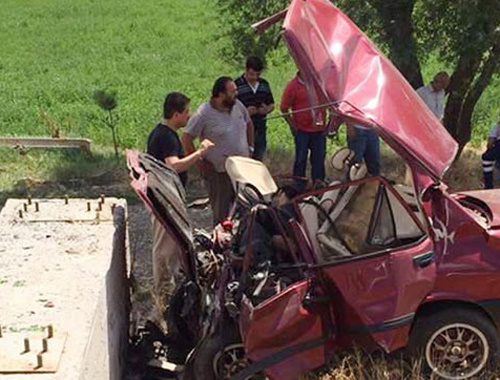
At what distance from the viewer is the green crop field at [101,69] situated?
45.1 feet

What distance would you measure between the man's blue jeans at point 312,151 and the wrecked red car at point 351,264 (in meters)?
3.68

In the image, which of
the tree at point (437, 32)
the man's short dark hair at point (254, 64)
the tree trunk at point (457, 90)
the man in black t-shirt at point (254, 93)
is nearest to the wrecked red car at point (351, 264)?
the man's short dark hair at point (254, 64)

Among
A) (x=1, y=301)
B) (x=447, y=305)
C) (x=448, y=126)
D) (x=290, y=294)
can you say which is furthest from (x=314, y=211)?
(x=448, y=126)

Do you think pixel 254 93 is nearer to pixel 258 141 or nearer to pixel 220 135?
pixel 258 141

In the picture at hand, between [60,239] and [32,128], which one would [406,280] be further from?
[32,128]

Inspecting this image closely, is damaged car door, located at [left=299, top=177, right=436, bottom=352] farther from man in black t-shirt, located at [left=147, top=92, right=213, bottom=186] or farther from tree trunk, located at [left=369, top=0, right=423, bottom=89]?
tree trunk, located at [left=369, top=0, right=423, bottom=89]

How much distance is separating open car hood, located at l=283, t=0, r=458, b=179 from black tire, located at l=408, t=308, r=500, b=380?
932 millimetres

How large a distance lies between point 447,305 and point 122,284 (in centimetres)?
236

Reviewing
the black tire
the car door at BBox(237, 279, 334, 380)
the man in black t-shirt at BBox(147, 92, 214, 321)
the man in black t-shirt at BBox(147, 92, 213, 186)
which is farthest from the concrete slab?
the black tire

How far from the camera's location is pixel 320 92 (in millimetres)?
4992

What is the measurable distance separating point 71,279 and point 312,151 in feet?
16.0

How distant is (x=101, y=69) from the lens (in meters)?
22.6

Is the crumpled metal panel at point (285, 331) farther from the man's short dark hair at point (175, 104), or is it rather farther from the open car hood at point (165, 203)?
the man's short dark hair at point (175, 104)

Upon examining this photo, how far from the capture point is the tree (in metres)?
9.15
